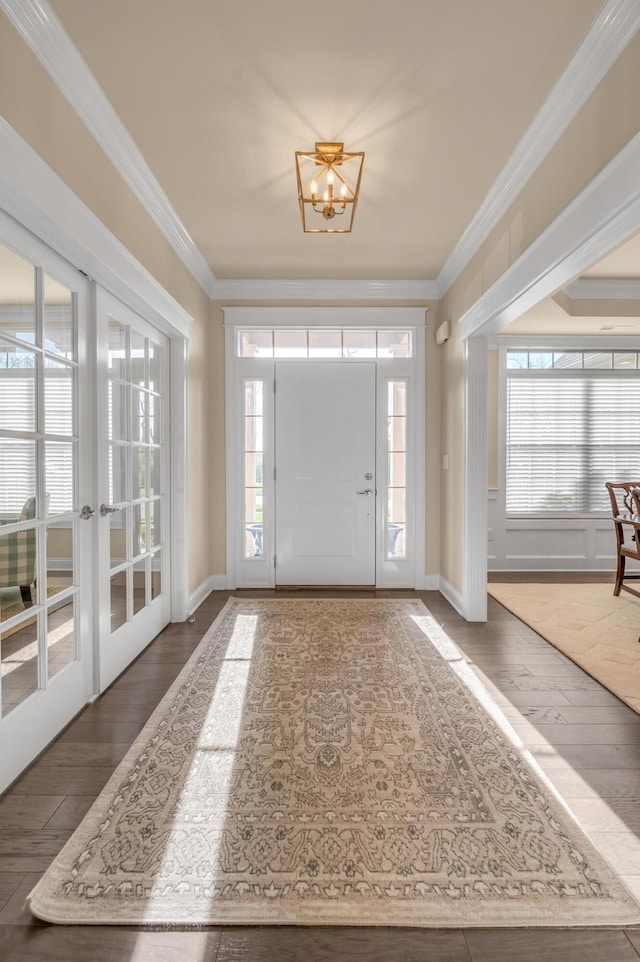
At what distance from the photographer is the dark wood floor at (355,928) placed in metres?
1.29

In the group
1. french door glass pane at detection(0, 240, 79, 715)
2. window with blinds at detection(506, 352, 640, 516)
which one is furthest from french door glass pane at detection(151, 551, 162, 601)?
window with blinds at detection(506, 352, 640, 516)

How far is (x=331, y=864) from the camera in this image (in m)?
1.55

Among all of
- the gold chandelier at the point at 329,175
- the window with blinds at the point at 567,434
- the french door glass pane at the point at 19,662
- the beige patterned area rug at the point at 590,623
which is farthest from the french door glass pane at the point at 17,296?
the window with blinds at the point at 567,434

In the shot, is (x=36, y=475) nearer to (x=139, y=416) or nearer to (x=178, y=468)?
(x=139, y=416)

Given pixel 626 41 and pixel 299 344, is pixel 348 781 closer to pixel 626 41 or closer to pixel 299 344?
pixel 626 41

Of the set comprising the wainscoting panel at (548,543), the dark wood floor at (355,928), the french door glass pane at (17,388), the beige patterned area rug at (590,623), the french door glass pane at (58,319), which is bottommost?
the dark wood floor at (355,928)

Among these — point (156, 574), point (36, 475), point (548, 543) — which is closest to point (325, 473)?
point (156, 574)

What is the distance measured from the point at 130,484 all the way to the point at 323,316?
249 centimetres

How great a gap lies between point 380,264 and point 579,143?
2.15m

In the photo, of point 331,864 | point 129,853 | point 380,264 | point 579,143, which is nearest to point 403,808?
point 331,864

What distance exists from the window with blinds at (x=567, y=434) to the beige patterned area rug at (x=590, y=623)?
1201mm

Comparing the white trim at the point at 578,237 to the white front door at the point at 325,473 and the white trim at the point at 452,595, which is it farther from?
the white trim at the point at 452,595

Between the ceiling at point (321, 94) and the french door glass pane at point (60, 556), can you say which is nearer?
the ceiling at point (321, 94)

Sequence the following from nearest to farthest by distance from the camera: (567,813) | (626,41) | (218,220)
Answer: (567,813), (626,41), (218,220)
